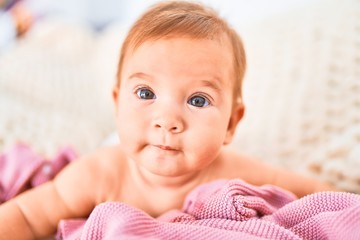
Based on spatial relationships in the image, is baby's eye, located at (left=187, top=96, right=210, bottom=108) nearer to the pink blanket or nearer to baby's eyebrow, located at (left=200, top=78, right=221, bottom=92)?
baby's eyebrow, located at (left=200, top=78, right=221, bottom=92)

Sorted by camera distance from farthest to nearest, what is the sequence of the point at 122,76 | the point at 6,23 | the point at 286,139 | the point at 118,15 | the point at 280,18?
the point at 118,15 < the point at 6,23 < the point at 280,18 < the point at 286,139 < the point at 122,76

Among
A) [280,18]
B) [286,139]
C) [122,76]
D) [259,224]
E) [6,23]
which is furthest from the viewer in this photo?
[6,23]

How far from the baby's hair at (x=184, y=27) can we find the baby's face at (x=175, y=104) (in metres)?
0.02

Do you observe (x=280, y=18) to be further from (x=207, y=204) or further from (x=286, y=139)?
(x=207, y=204)

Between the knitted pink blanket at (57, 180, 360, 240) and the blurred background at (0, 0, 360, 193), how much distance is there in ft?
1.05

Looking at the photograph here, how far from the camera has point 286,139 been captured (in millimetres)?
1284

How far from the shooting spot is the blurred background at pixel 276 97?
1241 millimetres

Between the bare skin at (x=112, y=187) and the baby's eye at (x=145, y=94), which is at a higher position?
the baby's eye at (x=145, y=94)

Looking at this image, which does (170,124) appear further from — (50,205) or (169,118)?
(50,205)

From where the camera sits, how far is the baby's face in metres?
0.82

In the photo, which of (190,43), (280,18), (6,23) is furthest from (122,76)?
(6,23)

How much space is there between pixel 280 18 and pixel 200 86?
806mm

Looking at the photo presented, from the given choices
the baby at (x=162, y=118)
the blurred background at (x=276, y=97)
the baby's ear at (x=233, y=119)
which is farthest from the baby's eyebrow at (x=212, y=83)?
the blurred background at (x=276, y=97)

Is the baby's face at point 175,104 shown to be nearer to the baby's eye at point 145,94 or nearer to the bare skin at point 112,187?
the baby's eye at point 145,94
